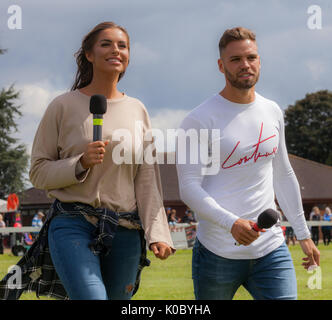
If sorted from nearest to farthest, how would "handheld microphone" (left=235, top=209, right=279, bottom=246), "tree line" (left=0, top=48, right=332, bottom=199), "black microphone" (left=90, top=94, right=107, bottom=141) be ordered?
"handheld microphone" (left=235, top=209, right=279, bottom=246) < "black microphone" (left=90, top=94, right=107, bottom=141) < "tree line" (left=0, top=48, right=332, bottom=199)

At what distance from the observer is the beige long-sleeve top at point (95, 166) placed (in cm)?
405

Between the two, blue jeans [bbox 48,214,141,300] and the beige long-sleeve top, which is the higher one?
the beige long-sleeve top

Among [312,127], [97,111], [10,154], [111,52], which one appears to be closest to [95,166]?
[97,111]

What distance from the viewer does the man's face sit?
4.36m

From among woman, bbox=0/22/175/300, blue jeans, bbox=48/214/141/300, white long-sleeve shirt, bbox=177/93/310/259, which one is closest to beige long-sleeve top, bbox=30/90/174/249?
woman, bbox=0/22/175/300

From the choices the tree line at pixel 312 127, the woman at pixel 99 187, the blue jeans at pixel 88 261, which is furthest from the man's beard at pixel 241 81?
the tree line at pixel 312 127

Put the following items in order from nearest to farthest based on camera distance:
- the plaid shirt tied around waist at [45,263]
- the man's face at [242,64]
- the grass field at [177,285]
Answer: the plaid shirt tied around waist at [45,263]
the man's face at [242,64]
the grass field at [177,285]

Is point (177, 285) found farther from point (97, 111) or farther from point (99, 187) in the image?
point (97, 111)

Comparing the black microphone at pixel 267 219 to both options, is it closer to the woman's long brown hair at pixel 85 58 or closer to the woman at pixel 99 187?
the woman at pixel 99 187

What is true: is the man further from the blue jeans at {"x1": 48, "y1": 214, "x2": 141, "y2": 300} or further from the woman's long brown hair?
the woman's long brown hair

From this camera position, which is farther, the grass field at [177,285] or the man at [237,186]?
the grass field at [177,285]

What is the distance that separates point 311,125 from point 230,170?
243 feet

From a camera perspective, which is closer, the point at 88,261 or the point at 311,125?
the point at 88,261

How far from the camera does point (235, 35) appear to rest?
4.40 metres
